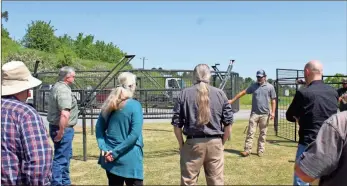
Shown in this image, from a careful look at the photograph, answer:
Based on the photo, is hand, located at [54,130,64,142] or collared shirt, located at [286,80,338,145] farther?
hand, located at [54,130,64,142]

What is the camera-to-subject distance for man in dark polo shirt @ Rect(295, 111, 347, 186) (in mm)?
2023

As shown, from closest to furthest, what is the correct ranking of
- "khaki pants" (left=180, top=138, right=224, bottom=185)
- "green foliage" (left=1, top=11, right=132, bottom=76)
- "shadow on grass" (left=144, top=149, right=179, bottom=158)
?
1. "khaki pants" (left=180, top=138, right=224, bottom=185)
2. "shadow on grass" (left=144, top=149, right=179, bottom=158)
3. "green foliage" (left=1, top=11, right=132, bottom=76)

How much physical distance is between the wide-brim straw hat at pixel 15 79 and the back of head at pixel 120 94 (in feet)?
3.88

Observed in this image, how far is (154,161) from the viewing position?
829 cm

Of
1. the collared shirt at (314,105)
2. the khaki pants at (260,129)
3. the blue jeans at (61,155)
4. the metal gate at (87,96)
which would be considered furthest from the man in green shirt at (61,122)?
the khaki pants at (260,129)

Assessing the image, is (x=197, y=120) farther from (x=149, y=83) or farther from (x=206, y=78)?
(x=149, y=83)

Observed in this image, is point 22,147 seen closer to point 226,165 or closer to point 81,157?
point 226,165

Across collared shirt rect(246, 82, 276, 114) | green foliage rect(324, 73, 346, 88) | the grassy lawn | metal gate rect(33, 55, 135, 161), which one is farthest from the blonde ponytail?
green foliage rect(324, 73, 346, 88)

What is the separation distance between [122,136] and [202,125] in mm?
991

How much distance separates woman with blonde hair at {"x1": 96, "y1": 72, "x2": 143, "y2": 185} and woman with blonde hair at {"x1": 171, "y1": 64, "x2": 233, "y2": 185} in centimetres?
75

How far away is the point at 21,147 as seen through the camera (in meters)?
2.70

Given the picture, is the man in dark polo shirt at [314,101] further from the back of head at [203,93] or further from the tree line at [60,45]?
the tree line at [60,45]

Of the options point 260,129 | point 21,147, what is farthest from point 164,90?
point 21,147

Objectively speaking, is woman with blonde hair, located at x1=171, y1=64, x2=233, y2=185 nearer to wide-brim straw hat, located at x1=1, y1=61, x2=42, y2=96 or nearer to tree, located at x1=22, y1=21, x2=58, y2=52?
wide-brim straw hat, located at x1=1, y1=61, x2=42, y2=96
